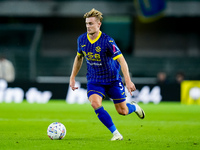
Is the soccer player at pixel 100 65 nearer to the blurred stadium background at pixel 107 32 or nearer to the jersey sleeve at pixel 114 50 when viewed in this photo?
the jersey sleeve at pixel 114 50

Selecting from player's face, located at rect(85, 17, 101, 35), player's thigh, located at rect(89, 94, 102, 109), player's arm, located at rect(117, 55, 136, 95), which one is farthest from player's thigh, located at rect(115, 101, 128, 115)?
player's face, located at rect(85, 17, 101, 35)

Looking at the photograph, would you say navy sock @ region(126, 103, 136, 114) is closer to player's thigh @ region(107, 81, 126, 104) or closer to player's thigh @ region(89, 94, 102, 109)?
player's thigh @ region(107, 81, 126, 104)

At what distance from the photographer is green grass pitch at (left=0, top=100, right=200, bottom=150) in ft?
23.1

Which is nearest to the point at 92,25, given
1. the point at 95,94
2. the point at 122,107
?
the point at 95,94

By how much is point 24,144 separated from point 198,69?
19.0 m

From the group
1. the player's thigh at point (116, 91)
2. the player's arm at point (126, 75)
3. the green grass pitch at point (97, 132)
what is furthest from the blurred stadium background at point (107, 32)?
the player's arm at point (126, 75)

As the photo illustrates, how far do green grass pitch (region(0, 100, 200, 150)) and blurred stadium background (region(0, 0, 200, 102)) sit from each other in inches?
353

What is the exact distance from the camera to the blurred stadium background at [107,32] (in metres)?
22.5

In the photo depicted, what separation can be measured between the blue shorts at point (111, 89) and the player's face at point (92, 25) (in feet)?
2.79

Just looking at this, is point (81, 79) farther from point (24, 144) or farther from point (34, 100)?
point (24, 144)

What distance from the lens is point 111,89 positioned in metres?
8.13

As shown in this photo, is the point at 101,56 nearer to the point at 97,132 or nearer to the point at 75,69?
the point at 75,69

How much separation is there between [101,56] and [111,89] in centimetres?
62

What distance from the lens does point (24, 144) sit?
711cm
